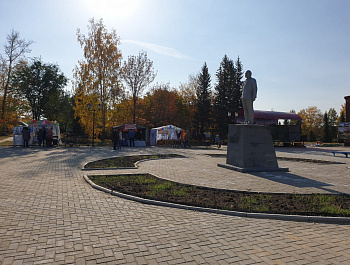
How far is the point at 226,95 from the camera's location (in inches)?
1939

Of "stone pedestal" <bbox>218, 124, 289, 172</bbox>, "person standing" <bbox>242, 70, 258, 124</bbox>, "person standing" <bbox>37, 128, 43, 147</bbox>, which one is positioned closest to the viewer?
"stone pedestal" <bbox>218, 124, 289, 172</bbox>

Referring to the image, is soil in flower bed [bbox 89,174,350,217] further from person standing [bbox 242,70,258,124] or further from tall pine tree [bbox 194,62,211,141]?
tall pine tree [bbox 194,62,211,141]

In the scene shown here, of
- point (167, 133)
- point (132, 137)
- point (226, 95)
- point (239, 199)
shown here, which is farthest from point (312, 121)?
point (239, 199)

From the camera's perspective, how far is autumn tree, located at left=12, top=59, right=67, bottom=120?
45.9 meters

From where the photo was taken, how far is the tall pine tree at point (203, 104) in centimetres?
4972

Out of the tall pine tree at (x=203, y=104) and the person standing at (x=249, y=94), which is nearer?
the person standing at (x=249, y=94)

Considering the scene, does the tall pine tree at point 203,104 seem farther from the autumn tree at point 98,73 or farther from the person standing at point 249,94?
the person standing at point 249,94

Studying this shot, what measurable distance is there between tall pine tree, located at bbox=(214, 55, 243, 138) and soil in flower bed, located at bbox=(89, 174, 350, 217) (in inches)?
1557

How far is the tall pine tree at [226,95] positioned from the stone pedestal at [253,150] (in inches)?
1370

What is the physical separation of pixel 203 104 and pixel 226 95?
14.1 feet

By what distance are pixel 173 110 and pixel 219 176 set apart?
3975 cm

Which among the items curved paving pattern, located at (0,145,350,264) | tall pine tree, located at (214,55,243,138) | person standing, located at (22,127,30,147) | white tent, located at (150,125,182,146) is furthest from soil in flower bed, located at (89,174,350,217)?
tall pine tree, located at (214,55,243,138)

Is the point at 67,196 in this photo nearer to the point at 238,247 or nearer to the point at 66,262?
the point at 66,262

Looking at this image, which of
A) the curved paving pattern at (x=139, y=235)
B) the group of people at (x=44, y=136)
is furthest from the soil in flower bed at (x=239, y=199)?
the group of people at (x=44, y=136)
